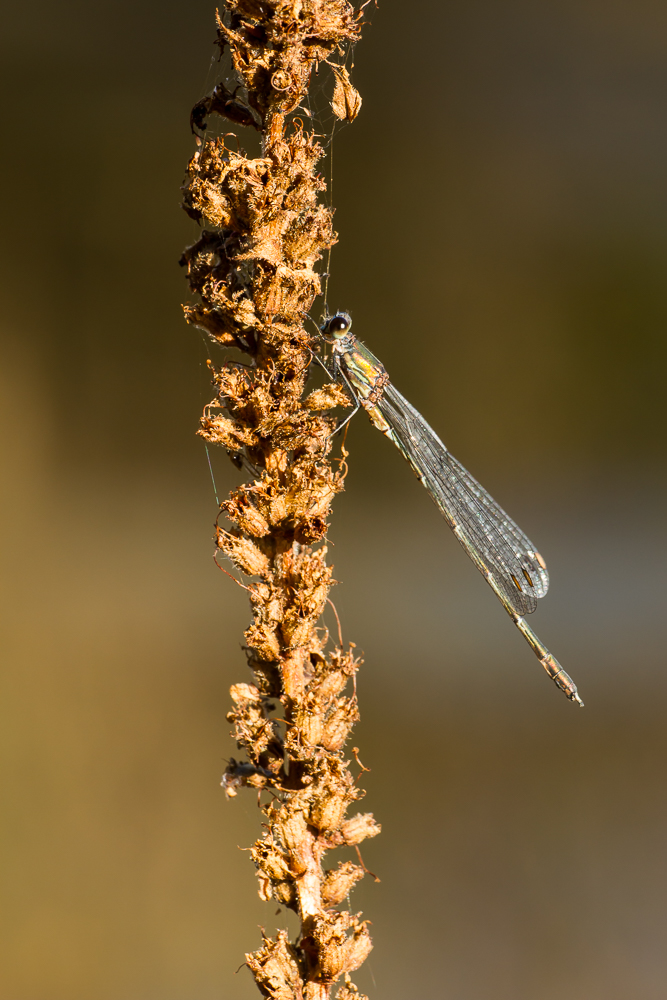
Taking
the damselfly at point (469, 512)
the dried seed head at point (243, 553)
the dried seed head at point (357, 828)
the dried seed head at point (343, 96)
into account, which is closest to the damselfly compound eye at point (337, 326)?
the damselfly at point (469, 512)

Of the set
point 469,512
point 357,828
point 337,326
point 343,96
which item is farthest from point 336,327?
point 357,828

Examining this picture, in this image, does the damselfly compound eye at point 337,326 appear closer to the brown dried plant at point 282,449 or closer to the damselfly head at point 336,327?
the damselfly head at point 336,327

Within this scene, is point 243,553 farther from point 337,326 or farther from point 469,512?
point 469,512

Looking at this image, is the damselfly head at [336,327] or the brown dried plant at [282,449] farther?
the damselfly head at [336,327]

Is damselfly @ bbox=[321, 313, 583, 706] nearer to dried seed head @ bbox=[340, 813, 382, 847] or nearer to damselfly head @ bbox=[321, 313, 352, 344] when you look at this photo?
damselfly head @ bbox=[321, 313, 352, 344]

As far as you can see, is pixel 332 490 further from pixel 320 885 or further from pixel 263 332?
pixel 320 885

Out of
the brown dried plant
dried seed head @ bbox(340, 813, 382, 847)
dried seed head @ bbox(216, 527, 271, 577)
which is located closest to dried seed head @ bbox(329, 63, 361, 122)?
the brown dried plant
